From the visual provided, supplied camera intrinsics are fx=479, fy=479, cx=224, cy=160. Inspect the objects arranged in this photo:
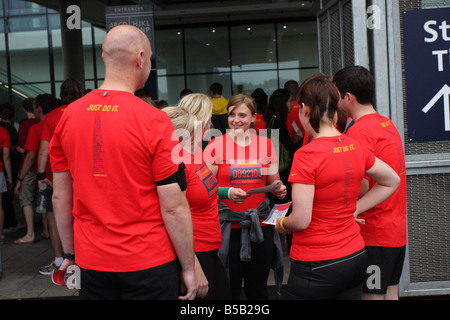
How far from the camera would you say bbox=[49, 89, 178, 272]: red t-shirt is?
201 cm

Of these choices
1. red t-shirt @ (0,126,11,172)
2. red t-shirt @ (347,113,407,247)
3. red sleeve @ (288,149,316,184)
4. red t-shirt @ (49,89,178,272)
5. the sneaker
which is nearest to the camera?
red t-shirt @ (49,89,178,272)

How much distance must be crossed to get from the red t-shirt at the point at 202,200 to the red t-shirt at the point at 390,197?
2.89 feet

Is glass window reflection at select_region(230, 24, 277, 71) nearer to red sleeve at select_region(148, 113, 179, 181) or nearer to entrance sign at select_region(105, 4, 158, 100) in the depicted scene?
entrance sign at select_region(105, 4, 158, 100)

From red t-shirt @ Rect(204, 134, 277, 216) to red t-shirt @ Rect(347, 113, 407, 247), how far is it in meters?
0.89

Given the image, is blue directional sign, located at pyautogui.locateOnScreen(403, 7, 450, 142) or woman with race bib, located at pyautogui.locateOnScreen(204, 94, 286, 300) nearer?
woman with race bib, located at pyautogui.locateOnScreen(204, 94, 286, 300)

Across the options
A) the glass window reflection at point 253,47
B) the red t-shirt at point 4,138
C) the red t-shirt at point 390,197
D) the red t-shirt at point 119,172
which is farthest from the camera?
the glass window reflection at point 253,47

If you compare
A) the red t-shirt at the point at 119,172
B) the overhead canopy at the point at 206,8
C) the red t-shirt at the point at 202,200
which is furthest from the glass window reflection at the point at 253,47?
the red t-shirt at the point at 119,172

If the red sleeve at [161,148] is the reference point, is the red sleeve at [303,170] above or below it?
below

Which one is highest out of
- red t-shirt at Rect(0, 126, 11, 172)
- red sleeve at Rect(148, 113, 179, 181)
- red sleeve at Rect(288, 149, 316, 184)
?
red t-shirt at Rect(0, 126, 11, 172)

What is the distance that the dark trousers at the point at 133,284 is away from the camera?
2.08m

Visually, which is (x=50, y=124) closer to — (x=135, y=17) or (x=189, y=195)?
(x=189, y=195)

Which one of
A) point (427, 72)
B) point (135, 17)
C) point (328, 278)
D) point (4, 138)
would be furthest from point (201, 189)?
point (135, 17)

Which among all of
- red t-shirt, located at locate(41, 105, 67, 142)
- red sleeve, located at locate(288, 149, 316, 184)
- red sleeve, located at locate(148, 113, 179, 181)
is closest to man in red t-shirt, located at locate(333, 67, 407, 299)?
red sleeve, located at locate(288, 149, 316, 184)

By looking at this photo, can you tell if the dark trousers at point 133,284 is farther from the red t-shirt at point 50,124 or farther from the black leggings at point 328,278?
the red t-shirt at point 50,124
